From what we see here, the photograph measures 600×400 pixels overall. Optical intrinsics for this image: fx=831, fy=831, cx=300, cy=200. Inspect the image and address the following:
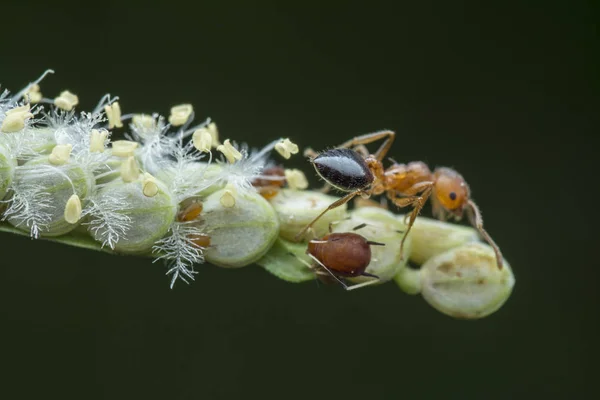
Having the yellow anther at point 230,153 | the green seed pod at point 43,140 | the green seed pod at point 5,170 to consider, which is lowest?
the green seed pod at point 5,170

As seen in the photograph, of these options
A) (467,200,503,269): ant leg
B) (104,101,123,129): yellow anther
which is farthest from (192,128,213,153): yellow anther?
(467,200,503,269): ant leg

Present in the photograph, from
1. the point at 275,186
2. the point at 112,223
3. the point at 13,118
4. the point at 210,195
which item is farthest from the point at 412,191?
the point at 13,118

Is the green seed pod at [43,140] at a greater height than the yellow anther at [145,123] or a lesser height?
lesser

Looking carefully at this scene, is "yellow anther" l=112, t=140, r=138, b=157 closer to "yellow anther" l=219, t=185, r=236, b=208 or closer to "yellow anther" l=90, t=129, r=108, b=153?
"yellow anther" l=90, t=129, r=108, b=153

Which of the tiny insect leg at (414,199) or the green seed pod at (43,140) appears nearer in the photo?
the green seed pod at (43,140)

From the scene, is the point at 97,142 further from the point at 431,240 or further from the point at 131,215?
the point at 431,240

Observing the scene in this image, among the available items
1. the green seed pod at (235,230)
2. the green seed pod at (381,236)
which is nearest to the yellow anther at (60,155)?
the green seed pod at (235,230)

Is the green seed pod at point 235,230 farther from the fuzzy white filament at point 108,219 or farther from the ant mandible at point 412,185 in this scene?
the ant mandible at point 412,185
